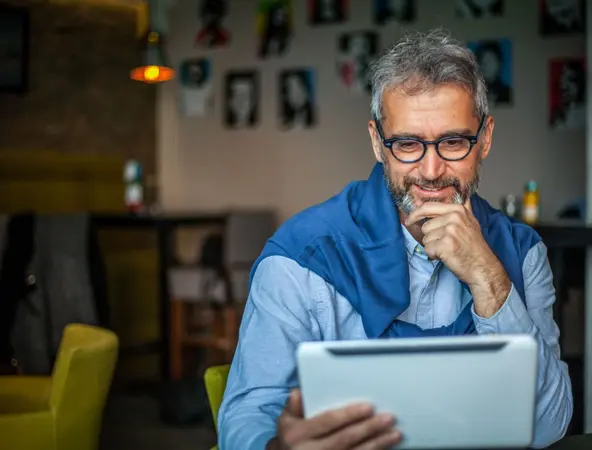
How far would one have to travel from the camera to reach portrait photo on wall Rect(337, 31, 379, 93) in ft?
19.5

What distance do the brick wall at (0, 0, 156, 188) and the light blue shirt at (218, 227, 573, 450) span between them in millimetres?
4867

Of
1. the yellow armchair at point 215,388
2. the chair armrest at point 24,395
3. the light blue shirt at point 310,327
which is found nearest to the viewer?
the light blue shirt at point 310,327

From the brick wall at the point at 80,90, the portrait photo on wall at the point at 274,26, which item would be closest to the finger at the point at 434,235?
the brick wall at the point at 80,90

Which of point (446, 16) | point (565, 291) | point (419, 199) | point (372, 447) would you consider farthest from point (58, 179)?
point (372, 447)

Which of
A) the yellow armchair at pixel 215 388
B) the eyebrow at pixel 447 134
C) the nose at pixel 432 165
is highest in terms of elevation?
the eyebrow at pixel 447 134

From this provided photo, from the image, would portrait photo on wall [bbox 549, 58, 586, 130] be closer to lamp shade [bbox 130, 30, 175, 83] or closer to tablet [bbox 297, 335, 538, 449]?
lamp shade [bbox 130, 30, 175, 83]

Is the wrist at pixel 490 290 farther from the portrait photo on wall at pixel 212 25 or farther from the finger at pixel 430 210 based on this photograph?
the portrait photo on wall at pixel 212 25

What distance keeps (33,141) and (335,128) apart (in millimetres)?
2298

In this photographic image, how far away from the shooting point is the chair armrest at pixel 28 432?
2.21 metres

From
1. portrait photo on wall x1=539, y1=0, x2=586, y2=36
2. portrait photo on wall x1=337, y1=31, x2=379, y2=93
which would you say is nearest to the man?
portrait photo on wall x1=539, y1=0, x2=586, y2=36

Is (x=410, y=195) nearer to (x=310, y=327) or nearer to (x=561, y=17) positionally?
(x=310, y=327)

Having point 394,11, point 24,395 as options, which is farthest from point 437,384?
point 394,11

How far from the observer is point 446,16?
5.57 m

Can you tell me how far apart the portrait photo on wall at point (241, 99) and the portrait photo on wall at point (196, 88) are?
18 cm
